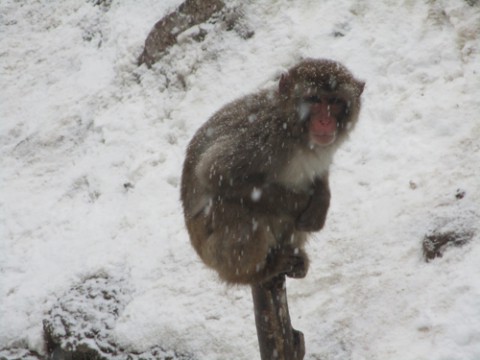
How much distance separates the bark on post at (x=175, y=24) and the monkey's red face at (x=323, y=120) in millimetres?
4262

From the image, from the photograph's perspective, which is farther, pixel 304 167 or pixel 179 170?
pixel 179 170

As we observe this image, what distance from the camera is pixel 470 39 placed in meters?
5.37

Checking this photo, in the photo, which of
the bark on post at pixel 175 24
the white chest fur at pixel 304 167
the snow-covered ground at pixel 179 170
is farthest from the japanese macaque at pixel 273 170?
the bark on post at pixel 175 24

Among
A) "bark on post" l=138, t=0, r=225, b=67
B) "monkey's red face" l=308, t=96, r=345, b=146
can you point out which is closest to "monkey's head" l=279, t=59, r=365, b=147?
"monkey's red face" l=308, t=96, r=345, b=146

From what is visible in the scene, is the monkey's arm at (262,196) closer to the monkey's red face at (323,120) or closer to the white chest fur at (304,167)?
the white chest fur at (304,167)

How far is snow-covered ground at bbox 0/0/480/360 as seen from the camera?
4.00m

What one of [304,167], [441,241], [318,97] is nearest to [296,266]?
[304,167]

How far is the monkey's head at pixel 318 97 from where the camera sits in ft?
9.57

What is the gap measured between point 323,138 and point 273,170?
1.03 ft

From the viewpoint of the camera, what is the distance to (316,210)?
3.15 meters

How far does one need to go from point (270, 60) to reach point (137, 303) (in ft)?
9.87

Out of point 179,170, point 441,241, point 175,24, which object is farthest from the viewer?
point 175,24

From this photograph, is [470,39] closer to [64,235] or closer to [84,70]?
[64,235]

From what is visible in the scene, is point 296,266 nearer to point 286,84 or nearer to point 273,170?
point 273,170
